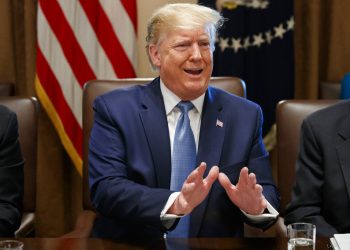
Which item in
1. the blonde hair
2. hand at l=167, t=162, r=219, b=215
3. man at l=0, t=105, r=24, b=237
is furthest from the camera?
the blonde hair

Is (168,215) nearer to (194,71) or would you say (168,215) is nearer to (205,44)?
(194,71)

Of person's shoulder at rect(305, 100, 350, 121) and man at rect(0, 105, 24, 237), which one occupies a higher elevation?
person's shoulder at rect(305, 100, 350, 121)

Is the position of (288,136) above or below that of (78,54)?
below

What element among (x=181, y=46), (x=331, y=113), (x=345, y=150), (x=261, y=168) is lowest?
(x=261, y=168)

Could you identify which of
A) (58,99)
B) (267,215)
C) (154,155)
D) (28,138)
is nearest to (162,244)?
(267,215)

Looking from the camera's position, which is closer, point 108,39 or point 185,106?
point 185,106

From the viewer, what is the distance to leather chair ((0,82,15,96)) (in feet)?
13.5

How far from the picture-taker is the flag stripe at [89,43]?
13.6ft

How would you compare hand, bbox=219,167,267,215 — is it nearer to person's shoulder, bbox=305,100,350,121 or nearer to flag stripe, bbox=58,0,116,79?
person's shoulder, bbox=305,100,350,121

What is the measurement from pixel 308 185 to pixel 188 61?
2.17 ft

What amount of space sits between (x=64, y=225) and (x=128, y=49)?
1232 millimetres

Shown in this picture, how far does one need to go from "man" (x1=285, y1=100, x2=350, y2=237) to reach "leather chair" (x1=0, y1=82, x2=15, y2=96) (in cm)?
209

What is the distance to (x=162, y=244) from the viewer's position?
215cm

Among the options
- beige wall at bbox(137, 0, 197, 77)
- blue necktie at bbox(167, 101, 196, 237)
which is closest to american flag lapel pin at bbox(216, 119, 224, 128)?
blue necktie at bbox(167, 101, 196, 237)
